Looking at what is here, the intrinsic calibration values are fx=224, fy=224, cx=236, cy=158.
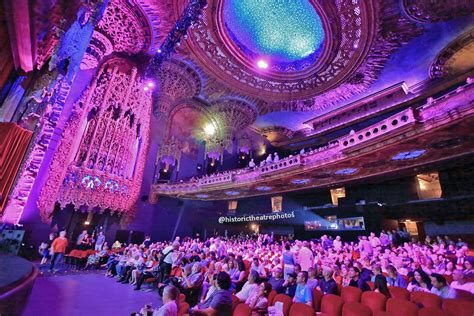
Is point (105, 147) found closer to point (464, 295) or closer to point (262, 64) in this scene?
point (262, 64)

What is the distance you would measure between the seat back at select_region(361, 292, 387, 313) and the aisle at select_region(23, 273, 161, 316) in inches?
162

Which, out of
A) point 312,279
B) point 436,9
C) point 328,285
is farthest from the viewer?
point 436,9

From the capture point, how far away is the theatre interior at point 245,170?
4.00m

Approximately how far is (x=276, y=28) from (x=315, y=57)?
2.77 m

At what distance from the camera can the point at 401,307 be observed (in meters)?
2.83

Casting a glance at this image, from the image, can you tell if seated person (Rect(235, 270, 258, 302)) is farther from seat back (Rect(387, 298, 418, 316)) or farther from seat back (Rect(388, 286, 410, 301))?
seat back (Rect(388, 286, 410, 301))

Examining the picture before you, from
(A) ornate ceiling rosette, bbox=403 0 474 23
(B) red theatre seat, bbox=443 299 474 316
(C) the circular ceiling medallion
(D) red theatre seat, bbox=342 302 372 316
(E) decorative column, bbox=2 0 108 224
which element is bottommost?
(D) red theatre seat, bbox=342 302 372 316

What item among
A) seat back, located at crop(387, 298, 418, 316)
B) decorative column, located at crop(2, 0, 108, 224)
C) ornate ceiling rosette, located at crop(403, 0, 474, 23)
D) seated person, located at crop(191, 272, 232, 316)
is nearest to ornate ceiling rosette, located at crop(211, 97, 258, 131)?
ornate ceiling rosette, located at crop(403, 0, 474, 23)

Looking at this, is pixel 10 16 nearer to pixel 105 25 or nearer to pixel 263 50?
pixel 105 25

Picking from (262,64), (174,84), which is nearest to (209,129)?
(174,84)

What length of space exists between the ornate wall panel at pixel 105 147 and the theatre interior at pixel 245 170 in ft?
0.28

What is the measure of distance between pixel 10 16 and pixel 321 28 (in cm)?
1257

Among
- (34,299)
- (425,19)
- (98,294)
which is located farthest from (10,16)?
(425,19)

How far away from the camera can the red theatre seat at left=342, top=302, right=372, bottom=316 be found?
266 cm
